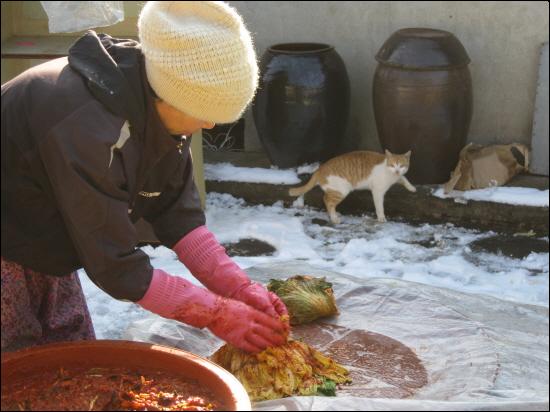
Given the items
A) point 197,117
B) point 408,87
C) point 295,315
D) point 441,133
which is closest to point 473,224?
point 441,133

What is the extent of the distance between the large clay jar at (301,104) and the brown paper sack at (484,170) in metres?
1.03

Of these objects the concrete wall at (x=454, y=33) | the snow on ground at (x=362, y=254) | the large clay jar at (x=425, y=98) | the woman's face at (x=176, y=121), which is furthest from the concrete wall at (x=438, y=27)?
the woman's face at (x=176, y=121)

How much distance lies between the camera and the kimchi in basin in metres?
2.21

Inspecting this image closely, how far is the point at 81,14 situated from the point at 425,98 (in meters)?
2.59

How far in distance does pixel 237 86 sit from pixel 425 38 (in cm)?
419

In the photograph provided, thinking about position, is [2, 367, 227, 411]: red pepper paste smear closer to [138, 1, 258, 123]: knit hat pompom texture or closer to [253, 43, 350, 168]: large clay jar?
[138, 1, 258, 123]: knit hat pompom texture

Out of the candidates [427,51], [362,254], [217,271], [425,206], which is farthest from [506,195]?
[217,271]

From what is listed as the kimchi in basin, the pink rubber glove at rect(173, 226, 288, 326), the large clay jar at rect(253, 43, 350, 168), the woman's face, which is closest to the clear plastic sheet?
the large clay jar at rect(253, 43, 350, 168)

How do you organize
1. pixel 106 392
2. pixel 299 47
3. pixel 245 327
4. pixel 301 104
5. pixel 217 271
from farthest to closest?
pixel 299 47 < pixel 301 104 < pixel 217 271 < pixel 245 327 < pixel 106 392

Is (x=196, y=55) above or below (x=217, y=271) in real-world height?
above

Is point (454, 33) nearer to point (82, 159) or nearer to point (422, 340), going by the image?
point (422, 340)

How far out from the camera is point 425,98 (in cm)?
617

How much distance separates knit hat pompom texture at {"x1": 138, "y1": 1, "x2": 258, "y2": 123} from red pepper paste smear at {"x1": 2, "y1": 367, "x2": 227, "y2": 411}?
0.74 meters

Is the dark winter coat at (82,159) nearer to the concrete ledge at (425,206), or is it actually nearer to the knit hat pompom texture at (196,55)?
the knit hat pompom texture at (196,55)
